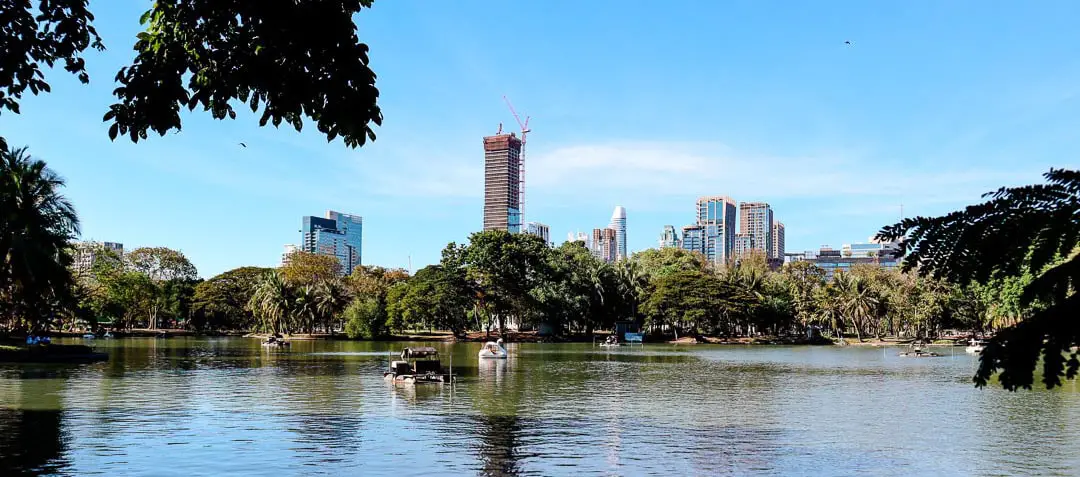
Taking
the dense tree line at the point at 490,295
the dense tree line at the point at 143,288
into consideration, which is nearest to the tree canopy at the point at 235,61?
the dense tree line at the point at 490,295

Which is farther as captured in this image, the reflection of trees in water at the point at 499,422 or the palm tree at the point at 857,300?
the palm tree at the point at 857,300

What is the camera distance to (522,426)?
2672 cm

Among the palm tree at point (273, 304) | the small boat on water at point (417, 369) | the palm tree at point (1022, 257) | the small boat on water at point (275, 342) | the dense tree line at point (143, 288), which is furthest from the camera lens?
the palm tree at point (273, 304)

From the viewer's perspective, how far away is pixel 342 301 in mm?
131750

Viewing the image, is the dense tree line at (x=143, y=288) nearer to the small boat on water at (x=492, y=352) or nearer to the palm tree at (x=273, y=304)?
the palm tree at (x=273, y=304)

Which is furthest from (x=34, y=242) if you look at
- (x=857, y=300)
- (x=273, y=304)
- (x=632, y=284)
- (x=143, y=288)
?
(x=857, y=300)

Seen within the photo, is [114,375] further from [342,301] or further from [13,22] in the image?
[342,301]

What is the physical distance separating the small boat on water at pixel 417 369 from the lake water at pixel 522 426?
1.04 metres

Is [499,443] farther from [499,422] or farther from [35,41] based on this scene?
[35,41]

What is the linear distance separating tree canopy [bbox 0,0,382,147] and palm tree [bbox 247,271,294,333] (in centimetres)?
11595

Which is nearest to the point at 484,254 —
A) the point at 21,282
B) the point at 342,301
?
the point at 342,301

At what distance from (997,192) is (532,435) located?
68.3 feet

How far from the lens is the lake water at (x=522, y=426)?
66.5 ft

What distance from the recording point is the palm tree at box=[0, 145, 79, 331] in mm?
46688
